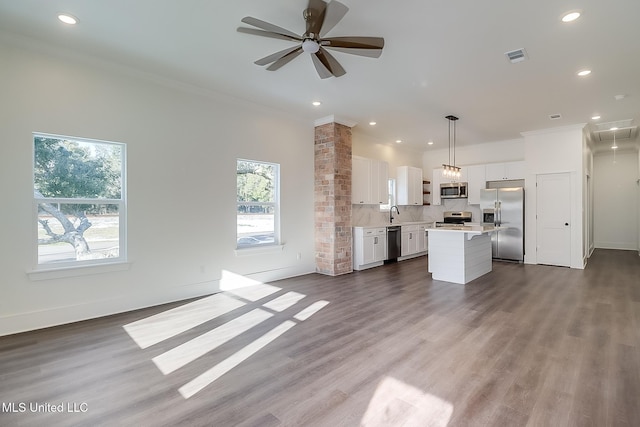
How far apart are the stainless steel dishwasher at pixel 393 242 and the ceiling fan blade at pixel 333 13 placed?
16.7 feet

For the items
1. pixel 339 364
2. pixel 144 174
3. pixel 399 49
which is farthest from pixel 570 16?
pixel 144 174

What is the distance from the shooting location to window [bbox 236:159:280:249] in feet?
16.9

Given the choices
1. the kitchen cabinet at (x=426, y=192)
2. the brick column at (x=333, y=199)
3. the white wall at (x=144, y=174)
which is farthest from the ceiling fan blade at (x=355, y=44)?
the kitchen cabinet at (x=426, y=192)

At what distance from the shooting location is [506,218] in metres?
7.22

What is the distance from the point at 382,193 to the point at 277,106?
3.40 m

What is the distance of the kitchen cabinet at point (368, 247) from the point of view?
21.1ft

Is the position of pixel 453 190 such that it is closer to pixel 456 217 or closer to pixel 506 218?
pixel 456 217

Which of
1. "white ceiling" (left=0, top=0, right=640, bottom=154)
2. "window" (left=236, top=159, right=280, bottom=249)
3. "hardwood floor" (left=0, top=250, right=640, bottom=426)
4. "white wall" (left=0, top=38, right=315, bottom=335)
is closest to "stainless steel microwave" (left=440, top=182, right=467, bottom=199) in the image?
"white ceiling" (left=0, top=0, right=640, bottom=154)

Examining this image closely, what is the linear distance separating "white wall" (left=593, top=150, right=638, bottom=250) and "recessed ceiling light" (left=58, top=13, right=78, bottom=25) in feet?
41.1

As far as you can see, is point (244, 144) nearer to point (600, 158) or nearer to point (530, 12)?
point (530, 12)

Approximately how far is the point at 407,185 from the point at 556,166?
10.4 ft

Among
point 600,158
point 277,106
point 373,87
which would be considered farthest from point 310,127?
point 600,158

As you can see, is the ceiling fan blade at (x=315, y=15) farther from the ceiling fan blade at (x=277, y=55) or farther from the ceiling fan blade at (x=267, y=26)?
the ceiling fan blade at (x=277, y=55)

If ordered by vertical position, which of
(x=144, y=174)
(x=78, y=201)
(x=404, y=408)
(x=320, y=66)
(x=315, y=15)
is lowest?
(x=404, y=408)
